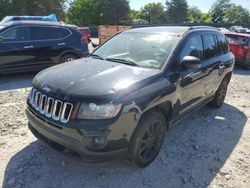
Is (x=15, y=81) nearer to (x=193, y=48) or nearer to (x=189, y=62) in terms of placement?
(x=193, y=48)

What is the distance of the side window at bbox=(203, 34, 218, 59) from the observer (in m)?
4.96

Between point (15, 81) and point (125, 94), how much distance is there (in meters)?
5.91

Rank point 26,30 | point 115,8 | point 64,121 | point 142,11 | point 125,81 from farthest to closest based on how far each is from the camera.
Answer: point 142,11 < point 115,8 < point 26,30 < point 125,81 < point 64,121

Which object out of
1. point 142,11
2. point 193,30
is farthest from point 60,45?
point 142,11

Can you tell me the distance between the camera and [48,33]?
859 centimetres

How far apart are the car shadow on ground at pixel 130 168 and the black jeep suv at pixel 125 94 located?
251mm

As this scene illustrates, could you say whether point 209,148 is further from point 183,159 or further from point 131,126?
point 131,126

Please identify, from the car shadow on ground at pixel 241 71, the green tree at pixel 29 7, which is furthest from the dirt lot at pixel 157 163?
the green tree at pixel 29 7

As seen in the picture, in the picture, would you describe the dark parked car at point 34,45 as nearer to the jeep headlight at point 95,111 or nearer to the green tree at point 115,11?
the jeep headlight at point 95,111

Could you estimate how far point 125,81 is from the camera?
10.8 feet

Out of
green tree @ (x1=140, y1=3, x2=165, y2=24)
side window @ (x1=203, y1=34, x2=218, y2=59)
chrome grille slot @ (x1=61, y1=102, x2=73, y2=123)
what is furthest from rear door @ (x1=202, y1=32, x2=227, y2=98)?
green tree @ (x1=140, y1=3, x2=165, y2=24)

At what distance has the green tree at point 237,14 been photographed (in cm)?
8469

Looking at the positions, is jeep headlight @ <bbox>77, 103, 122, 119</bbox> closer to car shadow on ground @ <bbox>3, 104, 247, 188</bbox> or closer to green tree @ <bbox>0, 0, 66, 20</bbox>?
car shadow on ground @ <bbox>3, 104, 247, 188</bbox>

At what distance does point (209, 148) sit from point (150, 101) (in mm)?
1610
